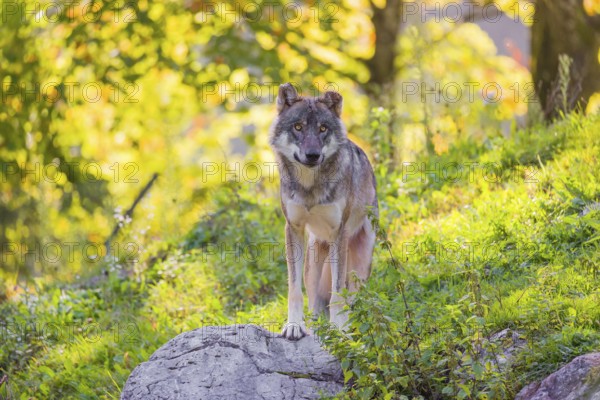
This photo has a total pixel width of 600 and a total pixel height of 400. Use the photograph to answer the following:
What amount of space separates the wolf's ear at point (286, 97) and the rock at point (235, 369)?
74.8 inches

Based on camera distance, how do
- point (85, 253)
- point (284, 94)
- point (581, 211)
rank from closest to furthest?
point (284, 94) → point (581, 211) → point (85, 253)

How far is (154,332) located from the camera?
7773 mm

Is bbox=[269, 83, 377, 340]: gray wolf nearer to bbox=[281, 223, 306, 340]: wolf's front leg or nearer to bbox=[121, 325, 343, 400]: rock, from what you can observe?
bbox=[281, 223, 306, 340]: wolf's front leg

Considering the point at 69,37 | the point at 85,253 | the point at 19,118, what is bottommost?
the point at 85,253

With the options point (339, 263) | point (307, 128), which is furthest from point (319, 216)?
point (307, 128)

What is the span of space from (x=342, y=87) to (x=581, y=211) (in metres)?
7.85

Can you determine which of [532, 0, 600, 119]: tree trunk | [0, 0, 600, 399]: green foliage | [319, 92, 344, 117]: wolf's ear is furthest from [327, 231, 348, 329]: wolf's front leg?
[532, 0, 600, 119]: tree trunk

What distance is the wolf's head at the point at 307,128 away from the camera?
6.21 m

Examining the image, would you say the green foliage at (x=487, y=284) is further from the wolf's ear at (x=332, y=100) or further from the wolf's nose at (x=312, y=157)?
the wolf's ear at (x=332, y=100)

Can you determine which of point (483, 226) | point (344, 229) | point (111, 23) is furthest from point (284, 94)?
point (111, 23)

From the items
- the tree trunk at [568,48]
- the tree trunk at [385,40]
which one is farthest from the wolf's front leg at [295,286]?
the tree trunk at [385,40]

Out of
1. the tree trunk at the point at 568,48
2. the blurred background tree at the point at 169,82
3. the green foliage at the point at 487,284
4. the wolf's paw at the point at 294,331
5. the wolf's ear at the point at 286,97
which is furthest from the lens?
the blurred background tree at the point at 169,82

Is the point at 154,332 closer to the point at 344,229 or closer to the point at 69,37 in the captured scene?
the point at 344,229

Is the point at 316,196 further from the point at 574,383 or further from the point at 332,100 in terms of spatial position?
the point at 574,383
